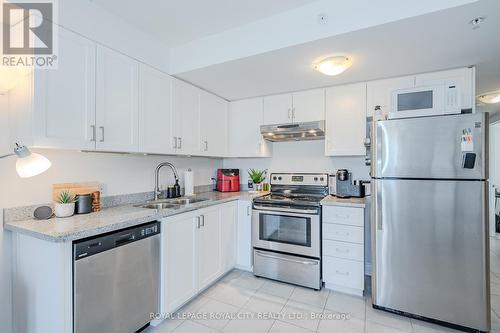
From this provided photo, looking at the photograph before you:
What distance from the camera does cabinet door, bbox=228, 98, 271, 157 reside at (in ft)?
10.4

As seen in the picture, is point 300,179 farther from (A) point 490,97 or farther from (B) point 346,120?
(A) point 490,97

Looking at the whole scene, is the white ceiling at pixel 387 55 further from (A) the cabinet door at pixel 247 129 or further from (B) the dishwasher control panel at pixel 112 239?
(B) the dishwasher control panel at pixel 112 239

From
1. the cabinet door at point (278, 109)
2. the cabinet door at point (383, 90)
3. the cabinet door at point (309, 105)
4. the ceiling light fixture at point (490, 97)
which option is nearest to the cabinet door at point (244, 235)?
the cabinet door at point (278, 109)

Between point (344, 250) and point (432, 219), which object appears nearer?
point (432, 219)

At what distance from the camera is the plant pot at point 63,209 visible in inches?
65.9

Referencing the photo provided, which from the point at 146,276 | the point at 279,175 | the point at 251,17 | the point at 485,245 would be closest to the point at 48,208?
the point at 146,276

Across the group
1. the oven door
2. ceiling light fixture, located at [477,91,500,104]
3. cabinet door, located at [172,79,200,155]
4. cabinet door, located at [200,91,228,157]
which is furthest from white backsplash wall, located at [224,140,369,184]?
ceiling light fixture, located at [477,91,500,104]

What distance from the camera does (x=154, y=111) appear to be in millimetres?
2193

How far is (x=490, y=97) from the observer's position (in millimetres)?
3029

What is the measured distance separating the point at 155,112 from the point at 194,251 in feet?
4.42

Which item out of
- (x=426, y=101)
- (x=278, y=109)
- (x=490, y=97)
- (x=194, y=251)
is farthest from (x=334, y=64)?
(x=490, y=97)

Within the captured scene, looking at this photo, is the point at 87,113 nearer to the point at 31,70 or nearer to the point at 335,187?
the point at 31,70

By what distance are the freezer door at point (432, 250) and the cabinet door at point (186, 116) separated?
6.18 feet

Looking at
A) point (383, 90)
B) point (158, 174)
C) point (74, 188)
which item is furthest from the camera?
point (158, 174)
